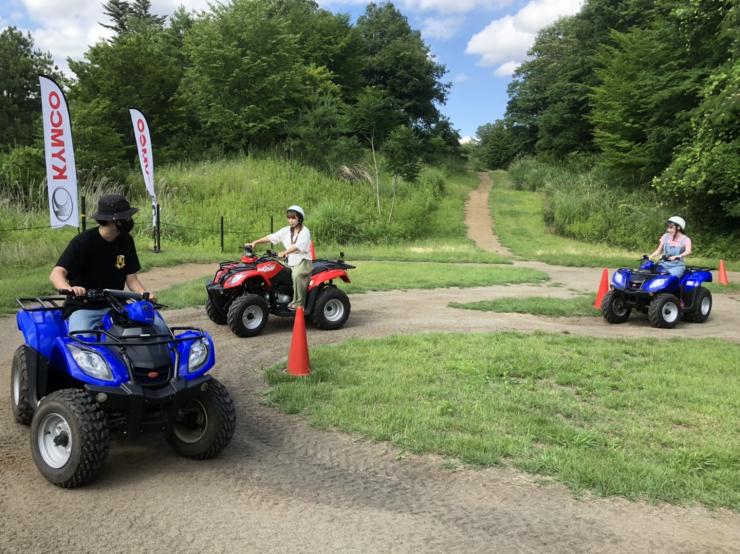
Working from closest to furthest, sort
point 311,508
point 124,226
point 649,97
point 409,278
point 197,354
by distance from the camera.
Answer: point 311,508 → point 197,354 → point 124,226 → point 409,278 → point 649,97

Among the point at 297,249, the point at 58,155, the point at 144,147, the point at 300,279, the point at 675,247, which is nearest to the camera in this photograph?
the point at 297,249

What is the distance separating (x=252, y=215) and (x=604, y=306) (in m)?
17.6

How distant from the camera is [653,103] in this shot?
27734mm

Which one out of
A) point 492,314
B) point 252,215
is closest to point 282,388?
point 492,314

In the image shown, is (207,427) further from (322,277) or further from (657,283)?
(657,283)

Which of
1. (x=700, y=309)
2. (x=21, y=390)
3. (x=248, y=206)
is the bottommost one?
(x=700, y=309)

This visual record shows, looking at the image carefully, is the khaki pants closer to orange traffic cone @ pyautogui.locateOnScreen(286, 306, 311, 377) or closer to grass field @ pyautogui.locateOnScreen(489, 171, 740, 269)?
orange traffic cone @ pyautogui.locateOnScreen(286, 306, 311, 377)

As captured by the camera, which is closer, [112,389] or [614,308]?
[112,389]

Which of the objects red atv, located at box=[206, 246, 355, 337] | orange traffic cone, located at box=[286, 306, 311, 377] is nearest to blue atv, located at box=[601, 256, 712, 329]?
red atv, located at box=[206, 246, 355, 337]

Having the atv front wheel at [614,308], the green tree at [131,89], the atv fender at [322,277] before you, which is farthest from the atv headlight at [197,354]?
the green tree at [131,89]

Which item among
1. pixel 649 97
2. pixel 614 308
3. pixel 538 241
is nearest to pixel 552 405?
pixel 614 308

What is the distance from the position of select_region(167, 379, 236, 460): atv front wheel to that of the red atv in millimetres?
3581

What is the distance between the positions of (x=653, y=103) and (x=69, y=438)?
3024 cm

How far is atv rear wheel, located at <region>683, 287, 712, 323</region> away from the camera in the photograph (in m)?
10.1
